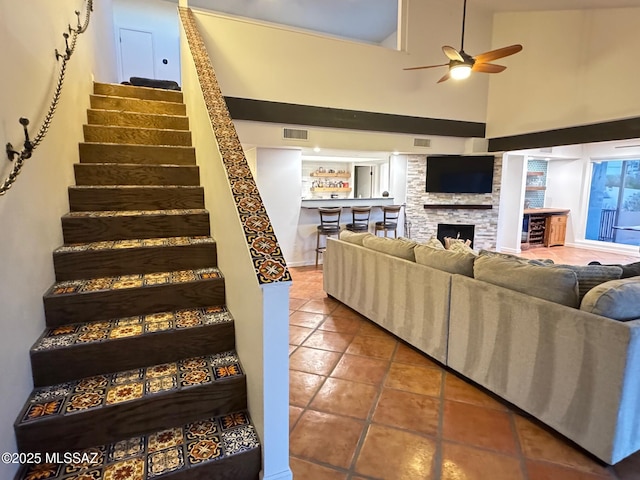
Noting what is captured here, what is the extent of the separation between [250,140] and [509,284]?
3.66 m

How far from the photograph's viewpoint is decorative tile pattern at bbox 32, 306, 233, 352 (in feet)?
5.36

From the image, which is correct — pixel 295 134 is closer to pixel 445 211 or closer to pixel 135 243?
pixel 135 243

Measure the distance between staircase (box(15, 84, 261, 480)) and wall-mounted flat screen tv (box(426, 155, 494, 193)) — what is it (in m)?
5.70

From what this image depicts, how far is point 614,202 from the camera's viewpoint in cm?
823

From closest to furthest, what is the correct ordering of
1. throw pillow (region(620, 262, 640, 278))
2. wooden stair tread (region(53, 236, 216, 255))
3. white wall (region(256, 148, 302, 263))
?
wooden stair tread (region(53, 236, 216, 255)) → throw pillow (region(620, 262, 640, 278)) → white wall (region(256, 148, 302, 263))

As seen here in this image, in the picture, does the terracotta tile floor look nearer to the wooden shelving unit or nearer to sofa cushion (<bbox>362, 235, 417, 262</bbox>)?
sofa cushion (<bbox>362, 235, 417, 262</bbox>)

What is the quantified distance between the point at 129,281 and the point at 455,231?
657 cm

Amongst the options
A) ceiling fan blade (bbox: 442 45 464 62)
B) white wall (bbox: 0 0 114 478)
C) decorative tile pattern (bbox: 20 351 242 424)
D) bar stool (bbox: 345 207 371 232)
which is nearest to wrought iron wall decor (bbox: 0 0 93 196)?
white wall (bbox: 0 0 114 478)

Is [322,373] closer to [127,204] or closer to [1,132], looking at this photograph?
[127,204]

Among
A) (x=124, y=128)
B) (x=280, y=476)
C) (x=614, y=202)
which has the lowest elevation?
(x=280, y=476)

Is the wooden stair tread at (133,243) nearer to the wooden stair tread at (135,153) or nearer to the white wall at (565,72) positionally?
the wooden stair tread at (135,153)

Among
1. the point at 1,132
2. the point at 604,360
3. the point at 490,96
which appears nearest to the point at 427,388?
the point at 604,360

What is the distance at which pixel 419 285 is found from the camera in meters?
3.00

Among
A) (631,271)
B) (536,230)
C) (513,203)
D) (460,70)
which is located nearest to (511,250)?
(513,203)
